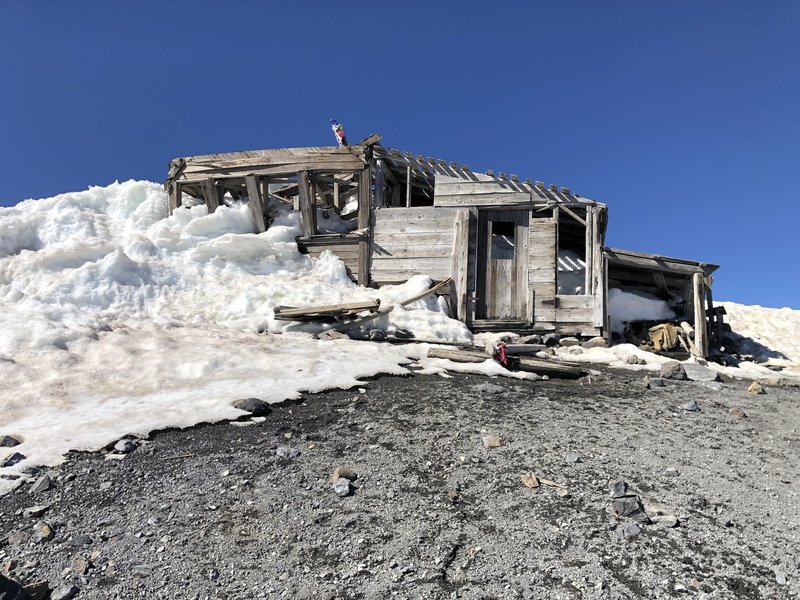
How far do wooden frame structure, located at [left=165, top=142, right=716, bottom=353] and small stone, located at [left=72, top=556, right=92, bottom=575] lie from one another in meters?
11.7

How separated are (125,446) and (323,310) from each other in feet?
23.0

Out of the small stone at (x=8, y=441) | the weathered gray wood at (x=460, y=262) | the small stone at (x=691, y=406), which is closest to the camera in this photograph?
the small stone at (x=8, y=441)

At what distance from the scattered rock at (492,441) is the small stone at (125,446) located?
4.36m

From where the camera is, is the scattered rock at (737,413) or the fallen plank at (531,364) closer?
the scattered rock at (737,413)

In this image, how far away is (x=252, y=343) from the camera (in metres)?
10.9

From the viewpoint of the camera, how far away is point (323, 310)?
41.9 feet

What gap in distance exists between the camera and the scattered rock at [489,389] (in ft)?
28.1

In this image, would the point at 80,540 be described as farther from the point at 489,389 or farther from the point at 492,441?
the point at 489,389

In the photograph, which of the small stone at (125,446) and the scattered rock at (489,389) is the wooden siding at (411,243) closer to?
the scattered rock at (489,389)

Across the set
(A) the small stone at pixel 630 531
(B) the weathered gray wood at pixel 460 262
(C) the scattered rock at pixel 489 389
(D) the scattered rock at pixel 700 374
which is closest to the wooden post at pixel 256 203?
(B) the weathered gray wood at pixel 460 262

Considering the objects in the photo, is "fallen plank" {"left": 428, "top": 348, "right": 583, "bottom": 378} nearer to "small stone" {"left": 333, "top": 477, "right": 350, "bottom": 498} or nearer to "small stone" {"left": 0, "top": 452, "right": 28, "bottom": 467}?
"small stone" {"left": 333, "top": 477, "right": 350, "bottom": 498}

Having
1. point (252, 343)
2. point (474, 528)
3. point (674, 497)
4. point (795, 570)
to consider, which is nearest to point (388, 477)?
point (474, 528)

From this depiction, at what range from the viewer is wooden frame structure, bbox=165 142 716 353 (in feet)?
48.6

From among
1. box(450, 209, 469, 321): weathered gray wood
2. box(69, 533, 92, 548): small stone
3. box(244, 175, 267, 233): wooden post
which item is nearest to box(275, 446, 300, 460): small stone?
box(69, 533, 92, 548): small stone
